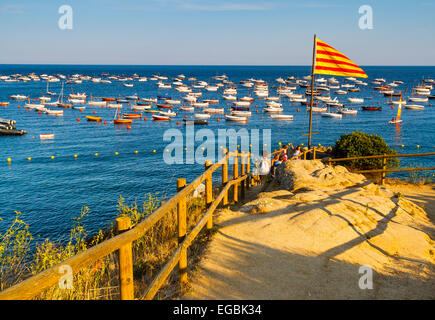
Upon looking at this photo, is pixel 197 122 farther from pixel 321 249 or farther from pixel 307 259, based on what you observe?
pixel 307 259

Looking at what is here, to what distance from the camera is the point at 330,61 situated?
51.8ft

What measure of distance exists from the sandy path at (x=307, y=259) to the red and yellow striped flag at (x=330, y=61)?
832cm

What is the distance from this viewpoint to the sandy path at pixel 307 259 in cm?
579

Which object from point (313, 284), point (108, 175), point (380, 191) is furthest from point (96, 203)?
point (313, 284)

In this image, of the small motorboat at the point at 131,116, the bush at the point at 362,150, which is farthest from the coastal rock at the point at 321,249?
the small motorboat at the point at 131,116

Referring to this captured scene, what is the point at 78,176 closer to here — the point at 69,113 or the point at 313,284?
the point at 313,284

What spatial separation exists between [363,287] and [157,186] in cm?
2244

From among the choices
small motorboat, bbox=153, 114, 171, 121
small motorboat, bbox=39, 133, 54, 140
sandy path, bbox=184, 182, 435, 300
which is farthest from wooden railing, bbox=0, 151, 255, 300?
small motorboat, bbox=153, 114, 171, 121

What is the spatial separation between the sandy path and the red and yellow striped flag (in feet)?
27.3

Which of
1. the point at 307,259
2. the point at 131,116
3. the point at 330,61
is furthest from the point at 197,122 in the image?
the point at 307,259

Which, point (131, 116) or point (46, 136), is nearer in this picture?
point (46, 136)

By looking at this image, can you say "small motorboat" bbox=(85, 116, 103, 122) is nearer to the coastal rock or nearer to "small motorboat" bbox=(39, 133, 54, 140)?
"small motorboat" bbox=(39, 133, 54, 140)

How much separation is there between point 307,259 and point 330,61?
11564 millimetres

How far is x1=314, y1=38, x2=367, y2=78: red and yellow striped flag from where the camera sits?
15.6 m
